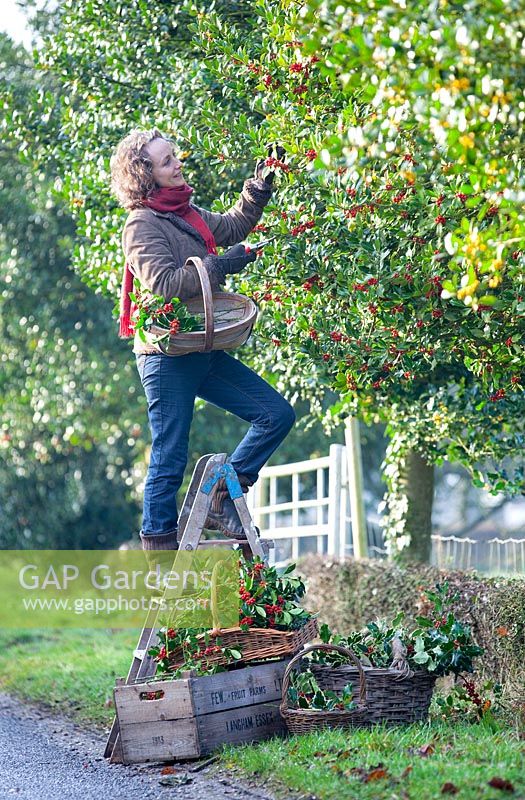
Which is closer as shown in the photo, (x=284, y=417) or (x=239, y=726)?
(x=239, y=726)

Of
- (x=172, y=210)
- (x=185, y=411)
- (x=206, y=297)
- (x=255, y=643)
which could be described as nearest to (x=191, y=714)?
(x=255, y=643)

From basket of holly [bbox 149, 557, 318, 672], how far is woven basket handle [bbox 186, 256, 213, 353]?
1.04 m

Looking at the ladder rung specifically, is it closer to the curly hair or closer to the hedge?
the hedge

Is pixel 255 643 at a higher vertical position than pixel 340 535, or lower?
lower

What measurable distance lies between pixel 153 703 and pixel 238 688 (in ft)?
1.22

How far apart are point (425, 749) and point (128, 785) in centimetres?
120

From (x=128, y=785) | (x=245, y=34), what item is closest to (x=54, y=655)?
(x=128, y=785)

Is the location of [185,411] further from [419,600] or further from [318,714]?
[419,600]

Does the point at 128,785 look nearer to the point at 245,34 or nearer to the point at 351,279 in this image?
the point at 351,279

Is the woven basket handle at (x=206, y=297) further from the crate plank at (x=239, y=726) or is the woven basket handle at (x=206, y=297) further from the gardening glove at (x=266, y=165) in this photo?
the crate plank at (x=239, y=726)

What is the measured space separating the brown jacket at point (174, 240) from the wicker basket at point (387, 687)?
1.66 metres

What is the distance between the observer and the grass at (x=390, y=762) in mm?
3592

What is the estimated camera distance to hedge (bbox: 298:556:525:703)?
5285 mm

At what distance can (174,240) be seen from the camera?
4.79 metres
